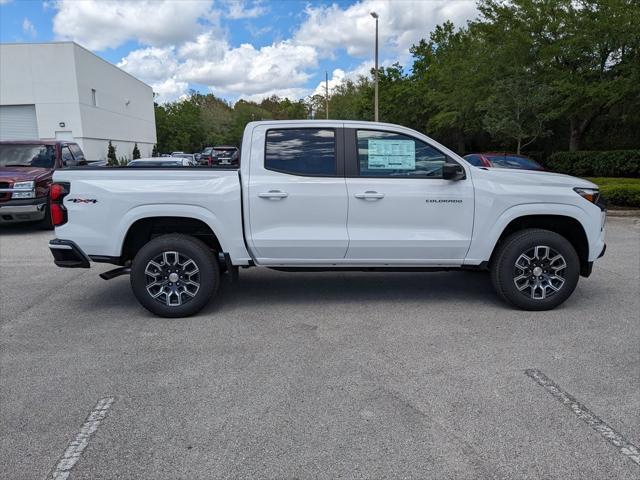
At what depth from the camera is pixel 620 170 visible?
819 inches

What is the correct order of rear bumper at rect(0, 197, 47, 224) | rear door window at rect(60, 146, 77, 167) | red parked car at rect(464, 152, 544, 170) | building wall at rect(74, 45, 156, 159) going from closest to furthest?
rear bumper at rect(0, 197, 47, 224) → rear door window at rect(60, 146, 77, 167) → red parked car at rect(464, 152, 544, 170) → building wall at rect(74, 45, 156, 159)

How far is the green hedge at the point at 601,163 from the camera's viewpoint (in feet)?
66.7

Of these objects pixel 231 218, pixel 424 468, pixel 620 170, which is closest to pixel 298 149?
pixel 231 218

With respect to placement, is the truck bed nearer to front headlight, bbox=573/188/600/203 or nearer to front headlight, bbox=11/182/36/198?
front headlight, bbox=573/188/600/203

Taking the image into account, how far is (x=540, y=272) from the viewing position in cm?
528

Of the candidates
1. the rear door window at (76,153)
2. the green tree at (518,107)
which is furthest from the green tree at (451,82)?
the rear door window at (76,153)

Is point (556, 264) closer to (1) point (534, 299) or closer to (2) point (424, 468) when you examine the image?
(1) point (534, 299)

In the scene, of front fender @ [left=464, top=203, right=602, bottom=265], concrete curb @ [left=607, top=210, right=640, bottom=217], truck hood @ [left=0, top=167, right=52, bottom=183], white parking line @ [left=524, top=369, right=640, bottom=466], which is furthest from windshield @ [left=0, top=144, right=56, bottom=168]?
concrete curb @ [left=607, top=210, right=640, bottom=217]

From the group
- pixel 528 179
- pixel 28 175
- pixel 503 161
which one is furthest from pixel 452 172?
pixel 503 161

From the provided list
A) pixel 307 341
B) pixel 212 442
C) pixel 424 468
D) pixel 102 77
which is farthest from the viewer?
pixel 102 77

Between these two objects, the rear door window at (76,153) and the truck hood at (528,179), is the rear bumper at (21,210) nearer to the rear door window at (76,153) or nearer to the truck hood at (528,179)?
the rear door window at (76,153)

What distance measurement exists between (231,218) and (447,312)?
244 centimetres

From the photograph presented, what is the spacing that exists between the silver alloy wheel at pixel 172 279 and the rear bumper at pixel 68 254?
26.1 inches

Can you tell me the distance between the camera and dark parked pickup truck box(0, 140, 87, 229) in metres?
9.92
